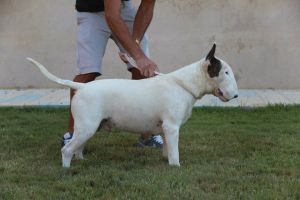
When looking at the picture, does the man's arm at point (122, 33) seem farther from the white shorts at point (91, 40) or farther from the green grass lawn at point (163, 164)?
the green grass lawn at point (163, 164)

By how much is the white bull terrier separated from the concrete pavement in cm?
341

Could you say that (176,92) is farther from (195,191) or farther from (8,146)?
(8,146)

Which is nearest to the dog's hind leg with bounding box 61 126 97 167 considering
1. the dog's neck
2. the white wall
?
the dog's neck

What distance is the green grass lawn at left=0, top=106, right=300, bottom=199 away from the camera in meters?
3.90

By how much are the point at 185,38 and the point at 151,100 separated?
518cm

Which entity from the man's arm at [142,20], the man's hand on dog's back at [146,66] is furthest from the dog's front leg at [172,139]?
the man's arm at [142,20]

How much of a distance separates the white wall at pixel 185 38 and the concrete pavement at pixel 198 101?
1.13 feet

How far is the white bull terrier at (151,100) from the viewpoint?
4488 millimetres

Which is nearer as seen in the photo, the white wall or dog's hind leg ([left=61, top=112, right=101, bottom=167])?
dog's hind leg ([left=61, top=112, right=101, bottom=167])

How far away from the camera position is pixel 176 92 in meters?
4.54

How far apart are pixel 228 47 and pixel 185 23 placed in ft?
2.61

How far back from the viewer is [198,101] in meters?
8.35

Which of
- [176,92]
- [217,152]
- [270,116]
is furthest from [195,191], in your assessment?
[270,116]

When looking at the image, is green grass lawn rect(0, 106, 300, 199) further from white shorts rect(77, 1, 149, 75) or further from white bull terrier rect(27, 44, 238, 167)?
white shorts rect(77, 1, 149, 75)
